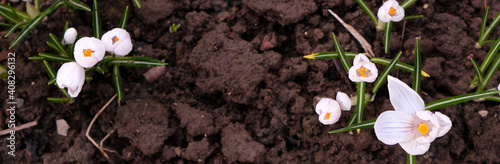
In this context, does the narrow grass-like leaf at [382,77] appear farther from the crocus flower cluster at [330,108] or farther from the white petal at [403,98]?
the white petal at [403,98]

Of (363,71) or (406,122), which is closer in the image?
(406,122)

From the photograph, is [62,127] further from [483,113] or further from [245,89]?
[483,113]

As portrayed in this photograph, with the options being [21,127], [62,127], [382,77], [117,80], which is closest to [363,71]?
[382,77]

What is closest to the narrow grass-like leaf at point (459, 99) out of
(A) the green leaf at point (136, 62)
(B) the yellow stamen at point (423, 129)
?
(B) the yellow stamen at point (423, 129)

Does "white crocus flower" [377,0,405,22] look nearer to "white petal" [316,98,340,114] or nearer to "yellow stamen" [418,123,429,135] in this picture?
"white petal" [316,98,340,114]

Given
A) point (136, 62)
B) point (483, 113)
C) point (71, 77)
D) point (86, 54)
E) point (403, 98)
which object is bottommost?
point (483, 113)

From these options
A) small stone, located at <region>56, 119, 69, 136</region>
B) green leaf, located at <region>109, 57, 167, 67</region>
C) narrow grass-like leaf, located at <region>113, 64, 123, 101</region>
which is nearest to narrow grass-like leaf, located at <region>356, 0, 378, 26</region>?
green leaf, located at <region>109, 57, 167, 67</region>

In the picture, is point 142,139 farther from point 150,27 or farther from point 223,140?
point 150,27
